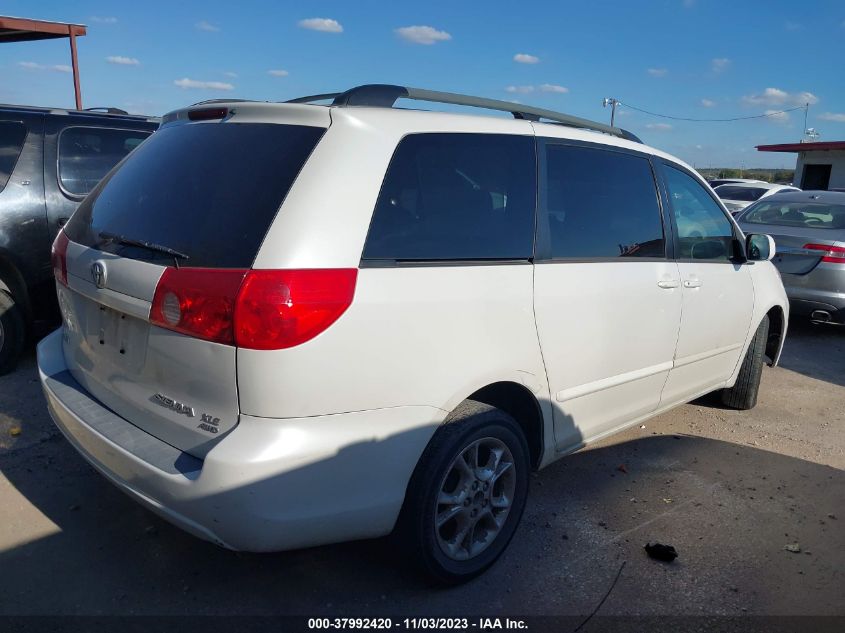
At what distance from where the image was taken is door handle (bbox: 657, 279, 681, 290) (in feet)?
11.6

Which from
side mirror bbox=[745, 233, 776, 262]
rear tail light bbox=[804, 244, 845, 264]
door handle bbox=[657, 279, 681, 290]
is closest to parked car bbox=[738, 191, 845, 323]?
rear tail light bbox=[804, 244, 845, 264]

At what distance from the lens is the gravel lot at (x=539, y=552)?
2674 mm

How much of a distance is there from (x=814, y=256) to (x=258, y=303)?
6.80 m

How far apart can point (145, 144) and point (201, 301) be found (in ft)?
4.07

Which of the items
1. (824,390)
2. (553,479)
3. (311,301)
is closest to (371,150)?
(311,301)

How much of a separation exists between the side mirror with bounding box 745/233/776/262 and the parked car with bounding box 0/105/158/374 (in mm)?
4783

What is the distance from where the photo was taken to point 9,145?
4.85 m

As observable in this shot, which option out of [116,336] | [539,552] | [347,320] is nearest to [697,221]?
[539,552]

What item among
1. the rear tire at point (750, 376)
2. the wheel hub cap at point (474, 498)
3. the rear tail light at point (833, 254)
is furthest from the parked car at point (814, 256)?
the wheel hub cap at point (474, 498)

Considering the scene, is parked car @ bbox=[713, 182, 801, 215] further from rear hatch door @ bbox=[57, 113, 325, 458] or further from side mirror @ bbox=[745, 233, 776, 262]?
rear hatch door @ bbox=[57, 113, 325, 458]

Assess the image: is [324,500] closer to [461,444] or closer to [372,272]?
[461,444]

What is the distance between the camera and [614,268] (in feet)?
10.7

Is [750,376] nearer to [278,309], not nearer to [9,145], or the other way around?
[278,309]

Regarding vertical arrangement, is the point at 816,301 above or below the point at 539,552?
above
